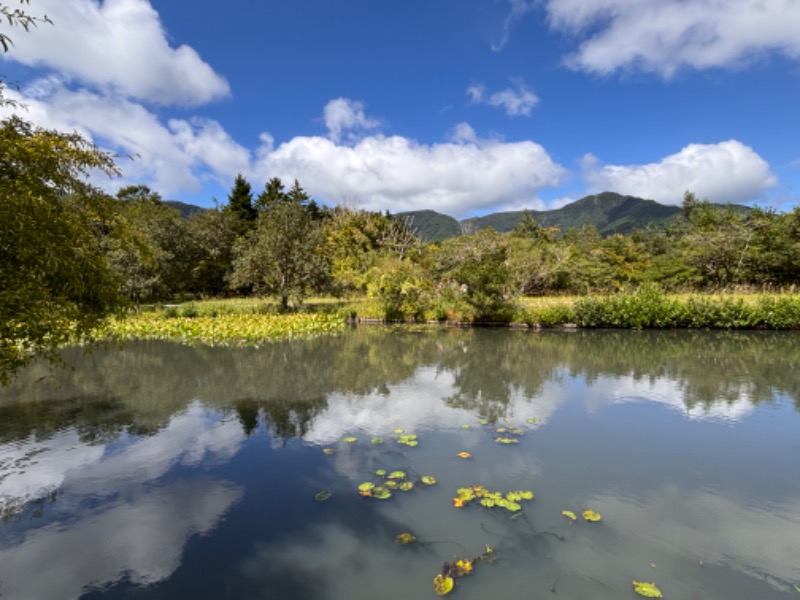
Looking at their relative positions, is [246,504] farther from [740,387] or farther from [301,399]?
[740,387]

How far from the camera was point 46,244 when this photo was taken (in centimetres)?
331

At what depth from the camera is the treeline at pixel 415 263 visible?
19.9 m

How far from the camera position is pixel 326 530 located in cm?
389

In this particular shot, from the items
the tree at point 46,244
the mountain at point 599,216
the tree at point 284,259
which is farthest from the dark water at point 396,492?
the mountain at point 599,216

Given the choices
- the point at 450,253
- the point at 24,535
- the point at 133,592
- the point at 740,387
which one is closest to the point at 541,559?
the point at 133,592

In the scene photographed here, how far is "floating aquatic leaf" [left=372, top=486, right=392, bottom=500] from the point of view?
14.4ft

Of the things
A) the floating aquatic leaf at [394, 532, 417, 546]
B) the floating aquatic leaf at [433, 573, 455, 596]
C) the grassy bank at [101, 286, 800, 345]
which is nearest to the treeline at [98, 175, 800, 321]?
the grassy bank at [101, 286, 800, 345]

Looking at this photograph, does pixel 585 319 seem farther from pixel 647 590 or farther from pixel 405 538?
pixel 405 538

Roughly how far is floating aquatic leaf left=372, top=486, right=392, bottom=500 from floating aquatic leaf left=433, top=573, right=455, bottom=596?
124cm

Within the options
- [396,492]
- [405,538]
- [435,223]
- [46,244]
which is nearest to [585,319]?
[396,492]

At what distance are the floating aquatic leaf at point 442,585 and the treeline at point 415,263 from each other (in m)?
14.8

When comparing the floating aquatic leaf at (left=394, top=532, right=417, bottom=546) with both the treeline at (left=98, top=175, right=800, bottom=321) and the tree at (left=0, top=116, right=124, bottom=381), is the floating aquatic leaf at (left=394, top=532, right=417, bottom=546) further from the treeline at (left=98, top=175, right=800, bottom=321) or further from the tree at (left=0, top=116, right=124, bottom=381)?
the treeline at (left=98, top=175, right=800, bottom=321)

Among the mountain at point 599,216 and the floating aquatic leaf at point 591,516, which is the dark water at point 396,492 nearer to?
the floating aquatic leaf at point 591,516

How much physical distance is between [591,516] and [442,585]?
5.49 ft
